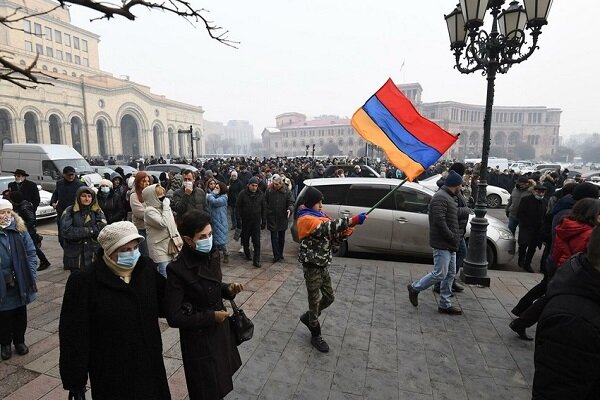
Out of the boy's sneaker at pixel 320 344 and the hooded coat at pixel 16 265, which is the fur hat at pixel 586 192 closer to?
the boy's sneaker at pixel 320 344

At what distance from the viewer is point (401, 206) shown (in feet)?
22.6

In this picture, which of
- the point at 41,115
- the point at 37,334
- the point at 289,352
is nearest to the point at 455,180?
the point at 289,352

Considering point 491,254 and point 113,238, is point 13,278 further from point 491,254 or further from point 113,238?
point 491,254

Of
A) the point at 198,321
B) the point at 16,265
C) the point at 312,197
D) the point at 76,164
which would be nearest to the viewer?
the point at 198,321

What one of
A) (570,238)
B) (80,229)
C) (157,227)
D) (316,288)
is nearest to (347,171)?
(157,227)

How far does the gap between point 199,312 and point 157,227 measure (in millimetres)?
2654

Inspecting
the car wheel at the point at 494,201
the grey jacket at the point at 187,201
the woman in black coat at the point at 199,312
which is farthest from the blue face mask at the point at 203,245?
the car wheel at the point at 494,201

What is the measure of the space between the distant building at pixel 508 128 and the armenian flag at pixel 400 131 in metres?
103

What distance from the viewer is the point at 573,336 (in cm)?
151

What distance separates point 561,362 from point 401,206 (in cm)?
546

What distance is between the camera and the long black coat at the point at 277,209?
6.90 metres

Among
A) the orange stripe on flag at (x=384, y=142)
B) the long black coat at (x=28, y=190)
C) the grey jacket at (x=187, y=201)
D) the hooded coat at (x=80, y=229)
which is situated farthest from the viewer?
the long black coat at (x=28, y=190)

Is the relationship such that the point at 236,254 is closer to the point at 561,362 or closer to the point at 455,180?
the point at 455,180

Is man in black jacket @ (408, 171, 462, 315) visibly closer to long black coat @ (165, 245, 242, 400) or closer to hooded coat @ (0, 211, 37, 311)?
long black coat @ (165, 245, 242, 400)
